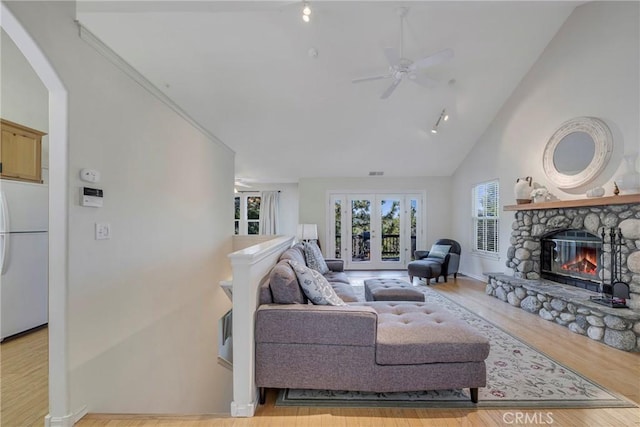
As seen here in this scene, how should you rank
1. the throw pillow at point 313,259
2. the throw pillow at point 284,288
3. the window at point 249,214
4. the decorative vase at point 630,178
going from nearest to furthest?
the throw pillow at point 284,288 < the decorative vase at point 630,178 < the throw pillow at point 313,259 < the window at point 249,214

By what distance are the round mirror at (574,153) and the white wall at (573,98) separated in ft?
0.81

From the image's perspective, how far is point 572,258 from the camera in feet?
12.3

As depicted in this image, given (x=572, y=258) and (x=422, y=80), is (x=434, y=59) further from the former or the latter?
(x=572, y=258)

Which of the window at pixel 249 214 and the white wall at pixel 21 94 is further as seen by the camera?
the window at pixel 249 214

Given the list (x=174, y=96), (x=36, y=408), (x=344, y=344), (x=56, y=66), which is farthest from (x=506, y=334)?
(x=174, y=96)

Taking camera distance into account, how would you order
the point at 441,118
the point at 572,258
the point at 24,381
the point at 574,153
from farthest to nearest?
the point at 441,118
the point at 572,258
the point at 574,153
the point at 24,381

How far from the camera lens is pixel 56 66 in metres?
1.66

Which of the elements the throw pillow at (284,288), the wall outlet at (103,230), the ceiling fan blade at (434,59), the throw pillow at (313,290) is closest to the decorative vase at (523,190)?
the ceiling fan blade at (434,59)

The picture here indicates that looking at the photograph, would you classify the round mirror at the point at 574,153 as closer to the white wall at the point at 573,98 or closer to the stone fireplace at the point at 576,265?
the white wall at the point at 573,98

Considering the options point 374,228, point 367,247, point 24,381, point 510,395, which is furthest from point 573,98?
point 24,381

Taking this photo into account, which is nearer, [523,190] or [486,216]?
[523,190]

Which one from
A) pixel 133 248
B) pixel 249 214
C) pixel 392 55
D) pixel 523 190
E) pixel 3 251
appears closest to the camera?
pixel 133 248

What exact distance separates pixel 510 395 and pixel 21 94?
5527 millimetres

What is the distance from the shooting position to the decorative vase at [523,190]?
4.24 metres
